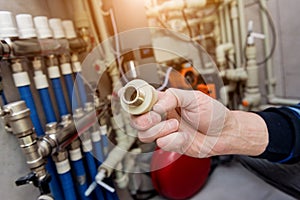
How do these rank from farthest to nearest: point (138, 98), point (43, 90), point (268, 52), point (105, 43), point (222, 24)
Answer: point (222, 24), point (268, 52), point (105, 43), point (43, 90), point (138, 98)

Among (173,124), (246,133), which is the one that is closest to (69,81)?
(173,124)

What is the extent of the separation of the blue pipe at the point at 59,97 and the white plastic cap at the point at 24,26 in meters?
0.16

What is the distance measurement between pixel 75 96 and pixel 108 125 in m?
0.16

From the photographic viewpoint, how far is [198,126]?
466 millimetres

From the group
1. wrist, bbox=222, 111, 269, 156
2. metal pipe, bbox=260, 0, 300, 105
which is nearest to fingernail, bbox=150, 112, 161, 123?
wrist, bbox=222, 111, 269, 156

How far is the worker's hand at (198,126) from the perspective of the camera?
0.35 m

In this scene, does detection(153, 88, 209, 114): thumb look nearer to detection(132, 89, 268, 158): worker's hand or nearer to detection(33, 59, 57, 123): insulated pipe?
detection(132, 89, 268, 158): worker's hand

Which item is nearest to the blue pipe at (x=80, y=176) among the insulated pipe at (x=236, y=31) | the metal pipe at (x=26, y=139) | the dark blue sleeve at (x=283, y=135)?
the metal pipe at (x=26, y=139)

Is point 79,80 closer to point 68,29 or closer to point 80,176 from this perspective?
Result: point 68,29

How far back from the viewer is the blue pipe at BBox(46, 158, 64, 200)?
0.65 m

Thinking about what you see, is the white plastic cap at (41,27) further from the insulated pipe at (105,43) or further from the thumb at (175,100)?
the thumb at (175,100)

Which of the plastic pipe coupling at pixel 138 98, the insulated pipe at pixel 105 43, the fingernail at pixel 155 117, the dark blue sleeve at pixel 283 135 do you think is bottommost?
the dark blue sleeve at pixel 283 135

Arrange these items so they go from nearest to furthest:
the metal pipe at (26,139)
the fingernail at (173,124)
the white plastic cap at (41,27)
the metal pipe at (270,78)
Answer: the fingernail at (173,124)
the metal pipe at (26,139)
the white plastic cap at (41,27)
the metal pipe at (270,78)

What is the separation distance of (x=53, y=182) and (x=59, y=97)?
0.92 ft
